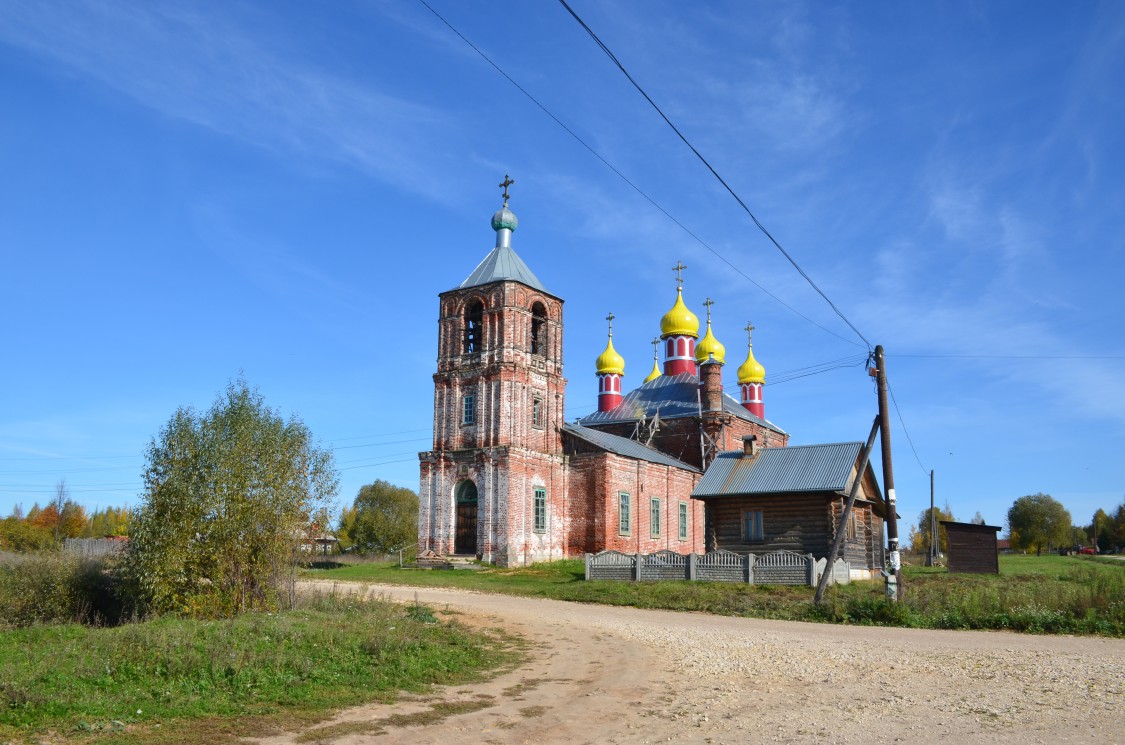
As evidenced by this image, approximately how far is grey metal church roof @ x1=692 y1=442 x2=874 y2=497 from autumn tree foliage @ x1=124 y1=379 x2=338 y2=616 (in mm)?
18099

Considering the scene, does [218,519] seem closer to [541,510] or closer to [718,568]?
[718,568]

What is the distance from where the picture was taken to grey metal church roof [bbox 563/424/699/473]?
41.3 meters

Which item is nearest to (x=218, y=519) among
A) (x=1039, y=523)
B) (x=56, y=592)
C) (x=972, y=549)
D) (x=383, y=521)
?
(x=56, y=592)

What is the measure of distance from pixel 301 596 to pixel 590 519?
22038 millimetres

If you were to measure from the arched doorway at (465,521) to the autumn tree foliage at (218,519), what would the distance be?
68.2 ft

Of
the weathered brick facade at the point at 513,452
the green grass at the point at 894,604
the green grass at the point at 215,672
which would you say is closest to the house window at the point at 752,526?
the green grass at the point at 894,604

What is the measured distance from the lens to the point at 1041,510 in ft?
303

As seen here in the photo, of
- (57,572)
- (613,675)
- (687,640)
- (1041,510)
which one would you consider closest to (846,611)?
(687,640)

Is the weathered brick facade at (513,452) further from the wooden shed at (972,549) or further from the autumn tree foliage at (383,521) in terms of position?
the autumn tree foliage at (383,521)

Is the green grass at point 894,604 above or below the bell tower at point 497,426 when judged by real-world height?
below

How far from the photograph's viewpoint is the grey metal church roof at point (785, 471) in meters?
31.2

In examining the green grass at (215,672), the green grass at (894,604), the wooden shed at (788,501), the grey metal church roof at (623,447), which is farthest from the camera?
the grey metal church roof at (623,447)

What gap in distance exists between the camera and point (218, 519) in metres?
17.8

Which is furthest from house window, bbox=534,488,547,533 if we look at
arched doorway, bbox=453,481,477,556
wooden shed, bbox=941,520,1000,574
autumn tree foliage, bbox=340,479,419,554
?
autumn tree foliage, bbox=340,479,419,554
